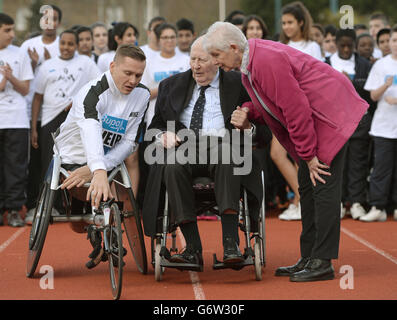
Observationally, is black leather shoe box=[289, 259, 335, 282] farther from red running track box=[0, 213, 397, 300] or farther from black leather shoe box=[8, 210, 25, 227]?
black leather shoe box=[8, 210, 25, 227]

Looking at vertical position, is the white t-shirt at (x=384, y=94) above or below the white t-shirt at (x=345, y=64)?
below

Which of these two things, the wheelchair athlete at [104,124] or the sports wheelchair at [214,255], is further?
the sports wheelchair at [214,255]

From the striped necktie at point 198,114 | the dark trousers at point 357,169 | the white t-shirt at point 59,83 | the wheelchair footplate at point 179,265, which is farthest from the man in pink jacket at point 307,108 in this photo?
the dark trousers at point 357,169

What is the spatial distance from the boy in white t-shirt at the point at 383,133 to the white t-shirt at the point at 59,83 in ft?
10.8

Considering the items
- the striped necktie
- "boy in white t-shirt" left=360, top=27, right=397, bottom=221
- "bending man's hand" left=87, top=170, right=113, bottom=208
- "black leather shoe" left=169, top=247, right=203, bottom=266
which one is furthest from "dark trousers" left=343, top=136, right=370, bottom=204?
"bending man's hand" left=87, top=170, right=113, bottom=208

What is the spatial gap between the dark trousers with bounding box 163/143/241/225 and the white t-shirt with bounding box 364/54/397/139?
4.06 meters

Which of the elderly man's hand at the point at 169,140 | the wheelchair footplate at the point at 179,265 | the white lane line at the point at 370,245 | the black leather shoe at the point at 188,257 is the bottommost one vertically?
the white lane line at the point at 370,245

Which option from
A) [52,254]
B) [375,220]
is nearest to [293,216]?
[375,220]

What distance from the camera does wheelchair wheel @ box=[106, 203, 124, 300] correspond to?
202 inches

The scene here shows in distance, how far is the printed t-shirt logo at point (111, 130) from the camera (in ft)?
19.6

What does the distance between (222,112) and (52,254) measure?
211 cm

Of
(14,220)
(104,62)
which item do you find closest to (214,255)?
(14,220)

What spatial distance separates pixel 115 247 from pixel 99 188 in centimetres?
42

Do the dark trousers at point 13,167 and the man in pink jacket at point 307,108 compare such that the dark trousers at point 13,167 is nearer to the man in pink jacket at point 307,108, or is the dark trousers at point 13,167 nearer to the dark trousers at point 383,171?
the dark trousers at point 383,171
